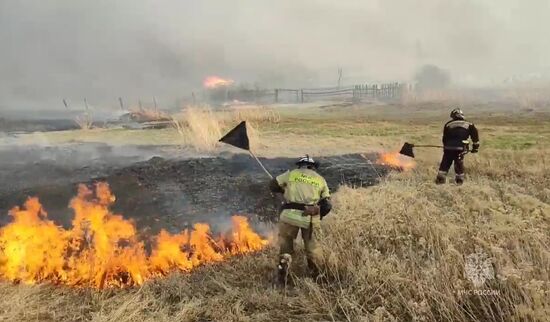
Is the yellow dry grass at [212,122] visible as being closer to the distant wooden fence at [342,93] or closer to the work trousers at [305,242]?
the distant wooden fence at [342,93]

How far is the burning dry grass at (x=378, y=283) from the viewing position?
4.63 m

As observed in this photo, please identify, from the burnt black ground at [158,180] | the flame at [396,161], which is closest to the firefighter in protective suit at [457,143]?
the flame at [396,161]

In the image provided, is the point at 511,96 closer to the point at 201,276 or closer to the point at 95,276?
the point at 201,276

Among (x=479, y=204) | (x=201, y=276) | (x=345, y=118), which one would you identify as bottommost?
(x=201, y=276)

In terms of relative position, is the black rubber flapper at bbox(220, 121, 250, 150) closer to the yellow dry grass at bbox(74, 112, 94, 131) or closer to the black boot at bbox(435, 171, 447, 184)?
the black boot at bbox(435, 171, 447, 184)

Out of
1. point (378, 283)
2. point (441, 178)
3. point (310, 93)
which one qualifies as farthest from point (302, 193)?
point (310, 93)

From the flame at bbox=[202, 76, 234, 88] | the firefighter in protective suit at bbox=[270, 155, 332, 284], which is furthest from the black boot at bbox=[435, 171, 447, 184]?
the flame at bbox=[202, 76, 234, 88]

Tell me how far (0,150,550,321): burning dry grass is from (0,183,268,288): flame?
65cm

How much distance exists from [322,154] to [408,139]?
110 inches

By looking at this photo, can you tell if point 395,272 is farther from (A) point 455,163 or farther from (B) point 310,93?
(B) point 310,93

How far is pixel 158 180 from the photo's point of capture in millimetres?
12789

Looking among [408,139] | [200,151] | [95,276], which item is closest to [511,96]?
[408,139]

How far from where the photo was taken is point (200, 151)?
14945mm

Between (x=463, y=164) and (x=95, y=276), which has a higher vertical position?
(x=463, y=164)
